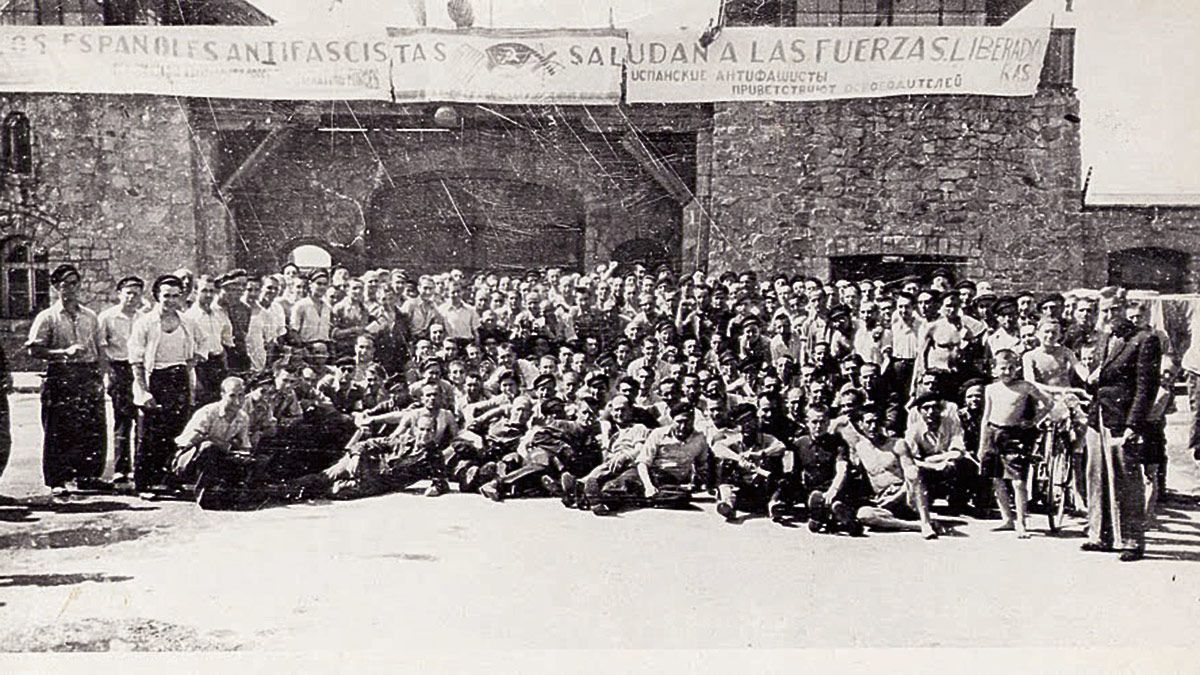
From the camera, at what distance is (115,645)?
2787 mm

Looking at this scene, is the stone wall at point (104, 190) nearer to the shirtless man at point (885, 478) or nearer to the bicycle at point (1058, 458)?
the shirtless man at point (885, 478)

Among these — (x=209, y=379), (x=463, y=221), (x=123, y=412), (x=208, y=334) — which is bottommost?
(x=123, y=412)

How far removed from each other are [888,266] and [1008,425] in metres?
0.67

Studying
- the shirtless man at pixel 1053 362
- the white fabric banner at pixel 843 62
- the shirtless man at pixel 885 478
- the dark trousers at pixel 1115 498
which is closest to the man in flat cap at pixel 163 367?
the white fabric banner at pixel 843 62

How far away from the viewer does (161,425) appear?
326 cm

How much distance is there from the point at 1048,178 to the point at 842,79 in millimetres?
800

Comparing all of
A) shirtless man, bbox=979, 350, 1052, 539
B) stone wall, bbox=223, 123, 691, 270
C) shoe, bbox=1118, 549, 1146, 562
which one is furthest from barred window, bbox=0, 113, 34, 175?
shoe, bbox=1118, 549, 1146, 562

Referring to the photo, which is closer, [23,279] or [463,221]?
[23,279]

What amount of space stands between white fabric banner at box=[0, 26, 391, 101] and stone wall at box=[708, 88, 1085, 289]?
127 centimetres

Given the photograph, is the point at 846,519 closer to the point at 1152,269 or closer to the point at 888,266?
the point at 888,266

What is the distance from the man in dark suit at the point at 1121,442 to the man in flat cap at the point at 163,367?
304 cm

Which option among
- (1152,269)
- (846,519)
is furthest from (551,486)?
(1152,269)

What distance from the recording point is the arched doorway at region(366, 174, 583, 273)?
332 centimetres

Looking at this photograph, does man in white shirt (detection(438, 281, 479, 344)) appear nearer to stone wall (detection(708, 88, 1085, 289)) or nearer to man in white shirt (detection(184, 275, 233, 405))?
man in white shirt (detection(184, 275, 233, 405))
